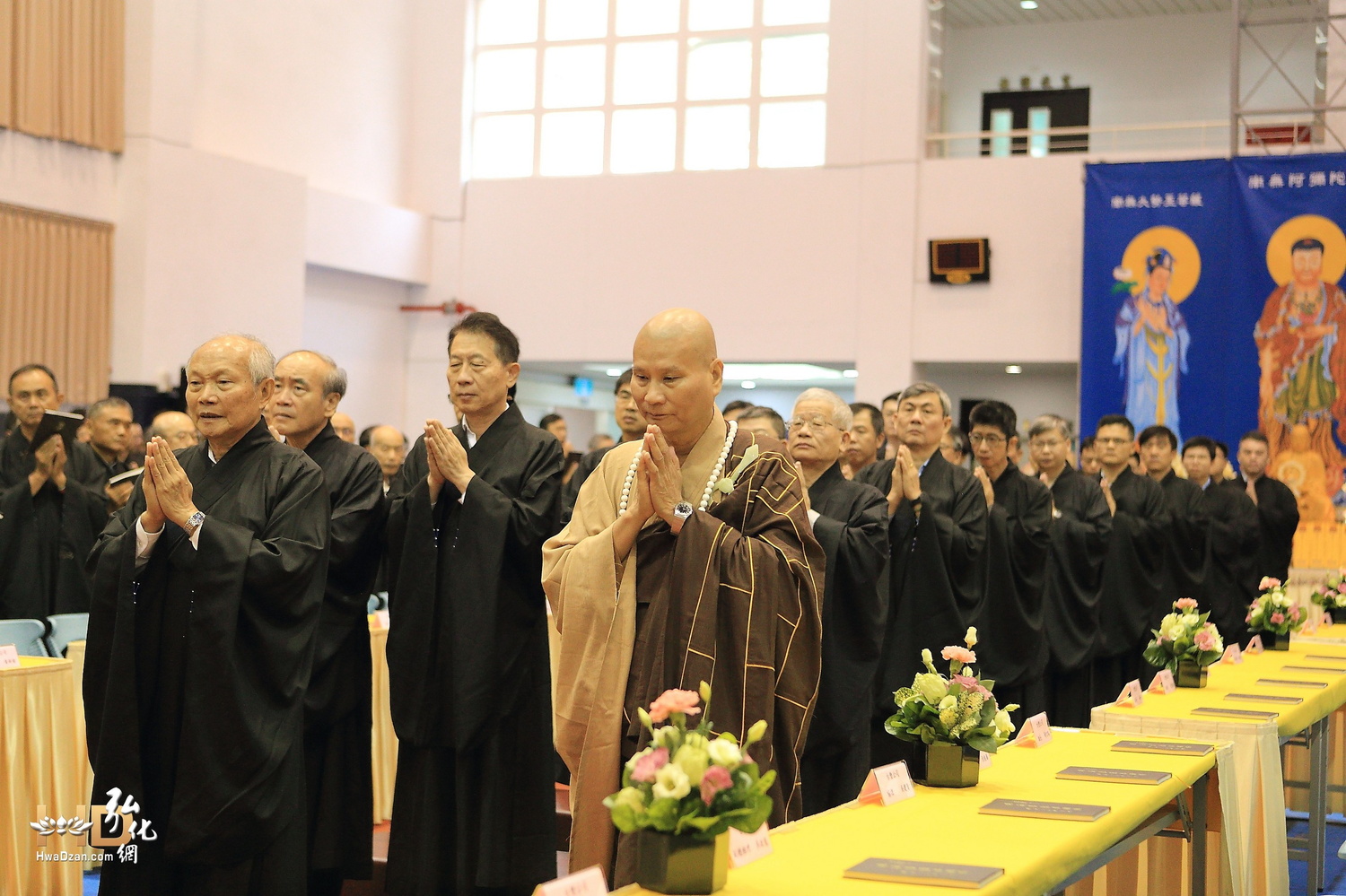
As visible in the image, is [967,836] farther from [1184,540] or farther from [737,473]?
[1184,540]

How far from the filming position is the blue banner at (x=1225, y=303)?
12.1m

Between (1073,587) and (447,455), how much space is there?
4353 millimetres

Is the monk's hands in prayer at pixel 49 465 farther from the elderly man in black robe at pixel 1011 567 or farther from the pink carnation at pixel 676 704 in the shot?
the pink carnation at pixel 676 704

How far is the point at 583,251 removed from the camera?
1512 cm

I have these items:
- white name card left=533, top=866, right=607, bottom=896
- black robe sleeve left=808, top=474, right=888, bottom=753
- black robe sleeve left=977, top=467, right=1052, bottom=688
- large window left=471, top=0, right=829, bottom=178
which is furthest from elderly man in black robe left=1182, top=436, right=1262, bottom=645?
white name card left=533, top=866, right=607, bottom=896

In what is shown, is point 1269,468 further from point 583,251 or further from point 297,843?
point 297,843

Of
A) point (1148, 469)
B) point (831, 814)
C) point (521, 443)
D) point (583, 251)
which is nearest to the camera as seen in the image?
point (831, 814)

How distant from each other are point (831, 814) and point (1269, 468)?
10550mm

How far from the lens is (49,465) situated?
21.1ft

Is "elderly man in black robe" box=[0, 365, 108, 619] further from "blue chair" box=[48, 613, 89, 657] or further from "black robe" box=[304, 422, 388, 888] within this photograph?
"black robe" box=[304, 422, 388, 888]

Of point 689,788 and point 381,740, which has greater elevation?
point 689,788

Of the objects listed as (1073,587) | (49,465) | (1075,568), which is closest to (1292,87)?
(1075,568)

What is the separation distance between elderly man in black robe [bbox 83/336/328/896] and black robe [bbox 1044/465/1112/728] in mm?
4604

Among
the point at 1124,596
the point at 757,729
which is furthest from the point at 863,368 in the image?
the point at 757,729
